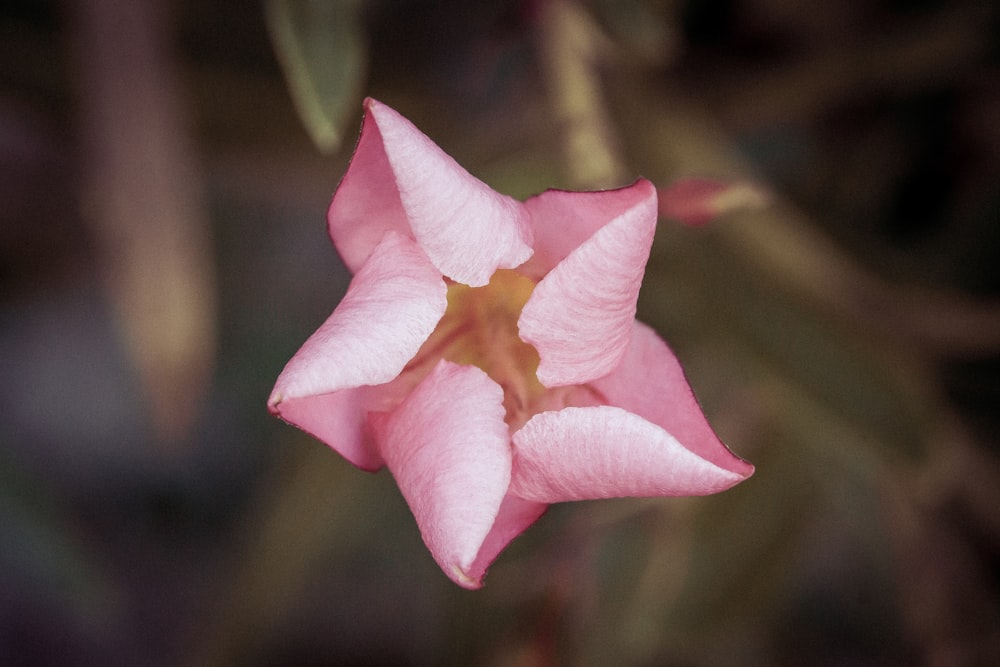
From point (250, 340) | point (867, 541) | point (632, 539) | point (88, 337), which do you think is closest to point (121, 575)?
point (88, 337)

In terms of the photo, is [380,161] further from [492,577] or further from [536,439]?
[492,577]

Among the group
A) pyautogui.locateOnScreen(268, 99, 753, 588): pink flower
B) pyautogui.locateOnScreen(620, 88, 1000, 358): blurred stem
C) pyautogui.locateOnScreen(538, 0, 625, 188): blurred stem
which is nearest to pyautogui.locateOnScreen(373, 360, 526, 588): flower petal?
pyautogui.locateOnScreen(268, 99, 753, 588): pink flower

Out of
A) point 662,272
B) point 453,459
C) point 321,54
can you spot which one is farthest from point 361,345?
point 662,272

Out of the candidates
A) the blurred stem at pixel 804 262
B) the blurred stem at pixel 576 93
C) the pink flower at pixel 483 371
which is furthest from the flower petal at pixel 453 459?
the blurred stem at pixel 804 262

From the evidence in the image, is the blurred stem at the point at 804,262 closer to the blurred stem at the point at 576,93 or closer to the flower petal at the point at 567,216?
the blurred stem at the point at 576,93

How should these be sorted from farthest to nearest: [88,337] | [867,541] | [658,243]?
[88,337] < [867,541] < [658,243]

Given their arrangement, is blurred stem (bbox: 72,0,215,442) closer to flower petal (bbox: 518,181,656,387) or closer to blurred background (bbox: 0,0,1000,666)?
blurred background (bbox: 0,0,1000,666)
